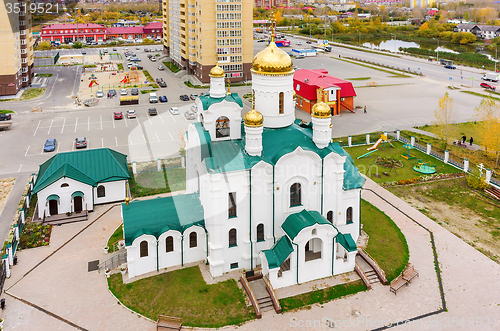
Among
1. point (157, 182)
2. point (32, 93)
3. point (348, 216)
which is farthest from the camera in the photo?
point (32, 93)

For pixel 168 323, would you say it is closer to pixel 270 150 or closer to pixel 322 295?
pixel 322 295

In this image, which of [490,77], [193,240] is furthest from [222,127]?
[490,77]

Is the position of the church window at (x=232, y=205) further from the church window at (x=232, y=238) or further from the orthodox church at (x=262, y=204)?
the church window at (x=232, y=238)

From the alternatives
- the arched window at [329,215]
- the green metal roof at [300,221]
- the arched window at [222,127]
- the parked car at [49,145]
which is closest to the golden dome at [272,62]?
the arched window at [222,127]

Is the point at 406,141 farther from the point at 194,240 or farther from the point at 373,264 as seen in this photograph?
the point at 194,240

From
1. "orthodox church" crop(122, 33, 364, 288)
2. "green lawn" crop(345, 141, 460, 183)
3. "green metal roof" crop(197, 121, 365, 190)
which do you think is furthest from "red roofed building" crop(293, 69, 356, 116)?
"orthodox church" crop(122, 33, 364, 288)

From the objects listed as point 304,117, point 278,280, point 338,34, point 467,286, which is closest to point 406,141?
point 304,117
